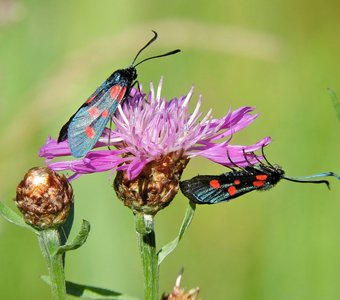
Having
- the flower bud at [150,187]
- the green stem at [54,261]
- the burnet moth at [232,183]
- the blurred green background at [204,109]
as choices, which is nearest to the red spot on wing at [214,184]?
the burnet moth at [232,183]

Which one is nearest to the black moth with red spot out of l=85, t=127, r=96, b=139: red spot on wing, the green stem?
l=85, t=127, r=96, b=139: red spot on wing

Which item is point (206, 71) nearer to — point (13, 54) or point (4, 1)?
point (13, 54)

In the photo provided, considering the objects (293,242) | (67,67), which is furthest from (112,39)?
(293,242)

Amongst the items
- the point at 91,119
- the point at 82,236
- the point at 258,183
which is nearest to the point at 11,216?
the point at 82,236

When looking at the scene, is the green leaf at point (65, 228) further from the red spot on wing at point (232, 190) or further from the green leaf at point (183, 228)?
the red spot on wing at point (232, 190)

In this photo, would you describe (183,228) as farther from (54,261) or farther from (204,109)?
(204,109)
